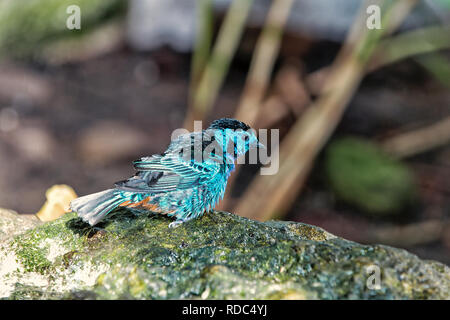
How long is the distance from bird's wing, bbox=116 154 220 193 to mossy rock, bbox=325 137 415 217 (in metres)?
3.92

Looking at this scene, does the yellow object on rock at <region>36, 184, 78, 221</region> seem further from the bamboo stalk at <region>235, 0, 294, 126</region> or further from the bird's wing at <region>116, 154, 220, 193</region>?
the bamboo stalk at <region>235, 0, 294, 126</region>

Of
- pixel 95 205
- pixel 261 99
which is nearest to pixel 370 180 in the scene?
pixel 261 99

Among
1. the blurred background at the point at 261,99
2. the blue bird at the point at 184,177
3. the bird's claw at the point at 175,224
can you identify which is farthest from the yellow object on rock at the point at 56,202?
the blurred background at the point at 261,99

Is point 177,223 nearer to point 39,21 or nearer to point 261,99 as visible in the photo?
point 261,99

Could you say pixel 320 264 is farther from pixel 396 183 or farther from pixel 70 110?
pixel 70 110

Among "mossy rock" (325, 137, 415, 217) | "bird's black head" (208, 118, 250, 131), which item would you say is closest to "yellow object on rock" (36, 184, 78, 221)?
"bird's black head" (208, 118, 250, 131)

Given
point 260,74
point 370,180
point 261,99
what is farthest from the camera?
point 261,99

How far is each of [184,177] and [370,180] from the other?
13.5ft

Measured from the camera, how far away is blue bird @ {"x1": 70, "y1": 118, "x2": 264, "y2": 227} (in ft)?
9.73

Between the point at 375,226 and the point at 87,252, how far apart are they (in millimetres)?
4773

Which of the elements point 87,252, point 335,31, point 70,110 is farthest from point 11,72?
point 87,252

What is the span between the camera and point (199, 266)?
2441mm

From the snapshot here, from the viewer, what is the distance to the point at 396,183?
673 cm

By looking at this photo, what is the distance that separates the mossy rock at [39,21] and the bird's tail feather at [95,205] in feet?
21.9
